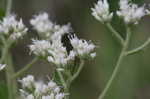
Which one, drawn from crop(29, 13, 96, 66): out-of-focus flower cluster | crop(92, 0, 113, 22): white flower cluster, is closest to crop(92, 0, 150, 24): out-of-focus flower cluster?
crop(92, 0, 113, 22): white flower cluster

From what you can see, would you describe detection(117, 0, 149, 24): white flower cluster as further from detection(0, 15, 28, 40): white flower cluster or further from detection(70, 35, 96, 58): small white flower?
detection(0, 15, 28, 40): white flower cluster

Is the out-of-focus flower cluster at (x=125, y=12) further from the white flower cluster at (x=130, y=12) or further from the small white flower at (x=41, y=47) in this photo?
the small white flower at (x=41, y=47)

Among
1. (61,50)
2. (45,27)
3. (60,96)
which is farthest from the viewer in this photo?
(45,27)

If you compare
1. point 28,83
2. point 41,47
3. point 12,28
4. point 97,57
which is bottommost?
point 28,83

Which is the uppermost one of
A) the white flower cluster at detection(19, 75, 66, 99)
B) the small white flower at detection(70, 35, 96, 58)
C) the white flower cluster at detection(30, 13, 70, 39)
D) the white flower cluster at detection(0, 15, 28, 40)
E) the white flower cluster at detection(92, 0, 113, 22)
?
the white flower cluster at detection(30, 13, 70, 39)

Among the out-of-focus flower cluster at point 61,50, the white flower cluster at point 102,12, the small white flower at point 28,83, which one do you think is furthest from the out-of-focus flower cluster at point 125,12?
the small white flower at point 28,83

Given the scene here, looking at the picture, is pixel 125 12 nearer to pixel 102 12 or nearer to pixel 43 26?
pixel 102 12

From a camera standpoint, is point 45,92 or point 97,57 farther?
point 97,57

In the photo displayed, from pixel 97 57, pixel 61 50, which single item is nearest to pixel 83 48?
pixel 61 50
